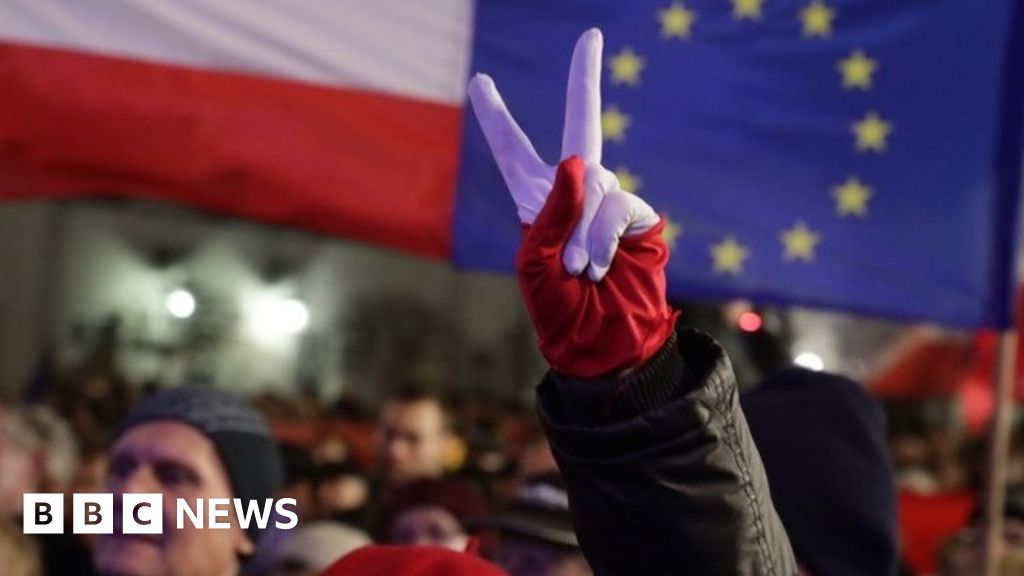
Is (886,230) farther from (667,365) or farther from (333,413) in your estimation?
(333,413)

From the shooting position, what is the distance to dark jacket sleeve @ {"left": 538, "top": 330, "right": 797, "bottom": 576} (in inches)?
76.9

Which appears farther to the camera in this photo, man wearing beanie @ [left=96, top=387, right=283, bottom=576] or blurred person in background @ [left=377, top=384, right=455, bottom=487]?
blurred person in background @ [left=377, top=384, right=455, bottom=487]

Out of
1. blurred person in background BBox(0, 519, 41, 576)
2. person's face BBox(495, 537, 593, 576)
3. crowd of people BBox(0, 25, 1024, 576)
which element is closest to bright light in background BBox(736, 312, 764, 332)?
crowd of people BBox(0, 25, 1024, 576)

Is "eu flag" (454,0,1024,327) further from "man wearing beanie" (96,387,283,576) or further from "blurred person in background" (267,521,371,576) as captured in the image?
"man wearing beanie" (96,387,283,576)

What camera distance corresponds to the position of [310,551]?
4039 millimetres

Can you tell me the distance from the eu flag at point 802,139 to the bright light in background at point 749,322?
6199 mm

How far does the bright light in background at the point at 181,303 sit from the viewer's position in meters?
19.0

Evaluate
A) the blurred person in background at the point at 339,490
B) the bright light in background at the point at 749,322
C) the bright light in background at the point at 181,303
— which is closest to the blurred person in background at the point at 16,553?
the blurred person in background at the point at 339,490

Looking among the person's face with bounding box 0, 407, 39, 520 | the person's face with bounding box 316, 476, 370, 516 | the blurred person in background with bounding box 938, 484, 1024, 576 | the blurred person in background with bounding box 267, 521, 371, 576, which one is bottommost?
the blurred person in background with bounding box 938, 484, 1024, 576

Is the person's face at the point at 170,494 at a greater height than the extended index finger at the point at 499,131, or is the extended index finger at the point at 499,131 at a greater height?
the extended index finger at the point at 499,131

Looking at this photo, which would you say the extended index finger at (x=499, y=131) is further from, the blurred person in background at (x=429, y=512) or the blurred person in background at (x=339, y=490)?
the blurred person in background at (x=339, y=490)

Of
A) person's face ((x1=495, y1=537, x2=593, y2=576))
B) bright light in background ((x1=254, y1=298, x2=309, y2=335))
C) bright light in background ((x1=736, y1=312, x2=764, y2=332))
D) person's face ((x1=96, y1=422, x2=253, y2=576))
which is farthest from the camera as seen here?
bright light in background ((x1=254, y1=298, x2=309, y2=335))

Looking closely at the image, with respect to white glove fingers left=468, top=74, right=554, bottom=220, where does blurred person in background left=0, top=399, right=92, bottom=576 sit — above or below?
below

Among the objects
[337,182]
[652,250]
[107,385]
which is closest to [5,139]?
[337,182]
